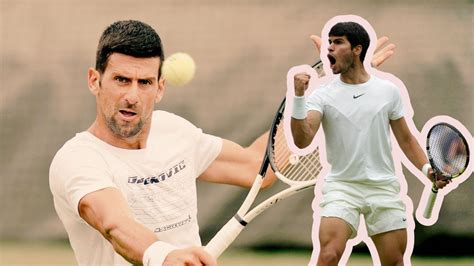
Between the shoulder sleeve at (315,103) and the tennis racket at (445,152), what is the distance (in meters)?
0.39

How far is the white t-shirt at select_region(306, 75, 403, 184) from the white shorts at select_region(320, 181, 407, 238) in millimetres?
38

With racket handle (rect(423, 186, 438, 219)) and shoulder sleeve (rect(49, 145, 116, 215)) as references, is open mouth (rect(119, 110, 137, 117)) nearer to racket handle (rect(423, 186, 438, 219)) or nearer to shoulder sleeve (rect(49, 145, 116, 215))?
shoulder sleeve (rect(49, 145, 116, 215))

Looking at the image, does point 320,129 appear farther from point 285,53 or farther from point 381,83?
point 285,53

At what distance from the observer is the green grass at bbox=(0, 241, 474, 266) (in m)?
3.91

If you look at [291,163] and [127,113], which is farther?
[291,163]

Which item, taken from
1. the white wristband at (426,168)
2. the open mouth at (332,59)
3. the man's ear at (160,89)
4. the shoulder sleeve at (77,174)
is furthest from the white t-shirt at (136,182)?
the white wristband at (426,168)

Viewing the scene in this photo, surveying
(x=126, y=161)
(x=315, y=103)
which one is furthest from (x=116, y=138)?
(x=315, y=103)

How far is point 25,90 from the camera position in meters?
4.00

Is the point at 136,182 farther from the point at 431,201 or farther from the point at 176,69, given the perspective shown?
the point at 431,201

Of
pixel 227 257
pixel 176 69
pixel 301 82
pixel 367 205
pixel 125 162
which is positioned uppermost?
pixel 176 69

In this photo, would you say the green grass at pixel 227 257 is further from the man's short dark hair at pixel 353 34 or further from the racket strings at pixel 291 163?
the man's short dark hair at pixel 353 34

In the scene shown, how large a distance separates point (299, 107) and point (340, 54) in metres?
0.33

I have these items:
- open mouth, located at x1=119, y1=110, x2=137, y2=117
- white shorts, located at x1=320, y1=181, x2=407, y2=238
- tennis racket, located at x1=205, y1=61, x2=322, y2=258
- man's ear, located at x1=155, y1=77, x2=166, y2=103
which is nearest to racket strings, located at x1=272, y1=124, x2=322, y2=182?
tennis racket, located at x1=205, y1=61, x2=322, y2=258

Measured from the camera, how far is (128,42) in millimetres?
2338
